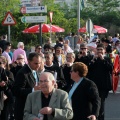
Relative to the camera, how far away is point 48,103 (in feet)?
20.5

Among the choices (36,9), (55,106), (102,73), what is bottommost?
(102,73)

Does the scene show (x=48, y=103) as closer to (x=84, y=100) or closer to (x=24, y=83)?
(x=84, y=100)

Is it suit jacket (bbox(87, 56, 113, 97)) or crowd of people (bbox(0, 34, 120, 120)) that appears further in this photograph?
suit jacket (bbox(87, 56, 113, 97))

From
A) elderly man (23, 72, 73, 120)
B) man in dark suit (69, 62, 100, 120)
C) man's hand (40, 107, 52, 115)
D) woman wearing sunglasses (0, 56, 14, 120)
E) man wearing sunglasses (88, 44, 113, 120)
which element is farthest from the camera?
man wearing sunglasses (88, 44, 113, 120)

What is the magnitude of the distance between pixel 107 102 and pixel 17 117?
7.16 metres

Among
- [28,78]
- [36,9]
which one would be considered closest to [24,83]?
[28,78]

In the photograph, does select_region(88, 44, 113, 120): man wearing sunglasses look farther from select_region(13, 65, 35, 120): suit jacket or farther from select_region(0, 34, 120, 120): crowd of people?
select_region(13, 65, 35, 120): suit jacket

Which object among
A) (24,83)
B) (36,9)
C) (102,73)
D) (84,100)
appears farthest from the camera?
(36,9)

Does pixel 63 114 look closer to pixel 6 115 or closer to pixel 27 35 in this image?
pixel 6 115

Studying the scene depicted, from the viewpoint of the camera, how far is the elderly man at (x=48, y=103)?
20.2 feet

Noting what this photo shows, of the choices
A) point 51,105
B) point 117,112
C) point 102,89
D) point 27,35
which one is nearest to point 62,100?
point 51,105


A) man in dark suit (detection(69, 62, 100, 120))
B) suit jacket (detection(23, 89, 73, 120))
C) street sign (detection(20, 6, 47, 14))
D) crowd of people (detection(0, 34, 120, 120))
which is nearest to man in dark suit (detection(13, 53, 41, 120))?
crowd of people (detection(0, 34, 120, 120))

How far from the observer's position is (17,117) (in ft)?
28.9

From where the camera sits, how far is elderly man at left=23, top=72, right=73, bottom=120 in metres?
6.16
